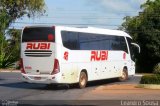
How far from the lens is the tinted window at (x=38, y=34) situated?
2380 centimetres

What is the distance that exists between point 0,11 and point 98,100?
3467 centimetres

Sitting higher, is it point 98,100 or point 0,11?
point 0,11

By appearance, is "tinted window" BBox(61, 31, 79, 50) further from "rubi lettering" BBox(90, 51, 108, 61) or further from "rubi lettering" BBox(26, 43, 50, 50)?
"rubi lettering" BBox(90, 51, 108, 61)

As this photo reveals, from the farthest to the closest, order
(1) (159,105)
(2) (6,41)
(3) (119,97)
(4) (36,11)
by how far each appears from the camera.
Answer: (4) (36,11) < (2) (6,41) < (3) (119,97) < (1) (159,105)

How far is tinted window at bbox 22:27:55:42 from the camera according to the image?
78.1 ft

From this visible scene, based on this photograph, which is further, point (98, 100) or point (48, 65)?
point (48, 65)

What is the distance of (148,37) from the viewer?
51.5 m

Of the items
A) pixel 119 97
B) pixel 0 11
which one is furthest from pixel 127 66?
pixel 0 11

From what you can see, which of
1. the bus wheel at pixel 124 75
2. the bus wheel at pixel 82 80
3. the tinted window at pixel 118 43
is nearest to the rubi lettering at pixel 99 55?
the tinted window at pixel 118 43

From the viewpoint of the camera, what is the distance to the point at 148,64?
51.7 metres

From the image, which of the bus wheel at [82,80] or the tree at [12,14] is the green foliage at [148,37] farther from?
the bus wheel at [82,80]

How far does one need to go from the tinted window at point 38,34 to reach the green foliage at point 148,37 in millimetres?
25636

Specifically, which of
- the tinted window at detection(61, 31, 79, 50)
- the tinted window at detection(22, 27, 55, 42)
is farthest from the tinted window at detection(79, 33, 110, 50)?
the tinted window at detection(22, 27, 55, 42)

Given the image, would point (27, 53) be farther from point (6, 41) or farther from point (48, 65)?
point (6, 41)
